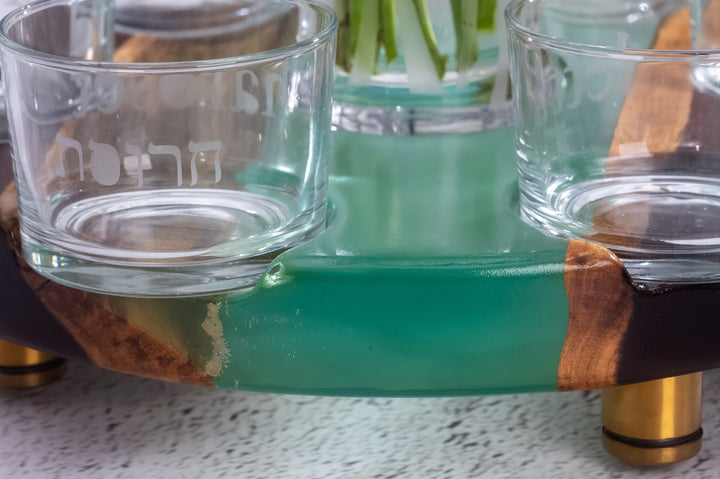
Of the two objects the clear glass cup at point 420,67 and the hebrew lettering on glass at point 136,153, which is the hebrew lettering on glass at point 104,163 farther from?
the clear glass cup at point 420,67

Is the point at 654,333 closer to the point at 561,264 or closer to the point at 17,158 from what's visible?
the point at 561,264

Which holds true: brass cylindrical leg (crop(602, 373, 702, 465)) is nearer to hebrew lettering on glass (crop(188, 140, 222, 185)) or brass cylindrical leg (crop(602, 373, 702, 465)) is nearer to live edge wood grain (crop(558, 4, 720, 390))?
live edge wood grain (crop(558, 4, 720, 390))

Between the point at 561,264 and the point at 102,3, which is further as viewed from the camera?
the point at 102,3

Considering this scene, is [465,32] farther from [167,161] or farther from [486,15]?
[167,161]

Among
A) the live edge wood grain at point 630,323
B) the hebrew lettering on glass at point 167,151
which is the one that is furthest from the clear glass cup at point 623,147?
the hebrew lettering on glass at point 167,151

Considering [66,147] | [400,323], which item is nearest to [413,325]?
[400,323]

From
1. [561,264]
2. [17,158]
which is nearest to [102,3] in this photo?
[17,158]

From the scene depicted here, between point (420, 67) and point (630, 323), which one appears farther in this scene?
point (420, 67)

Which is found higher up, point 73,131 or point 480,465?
point 73,131
